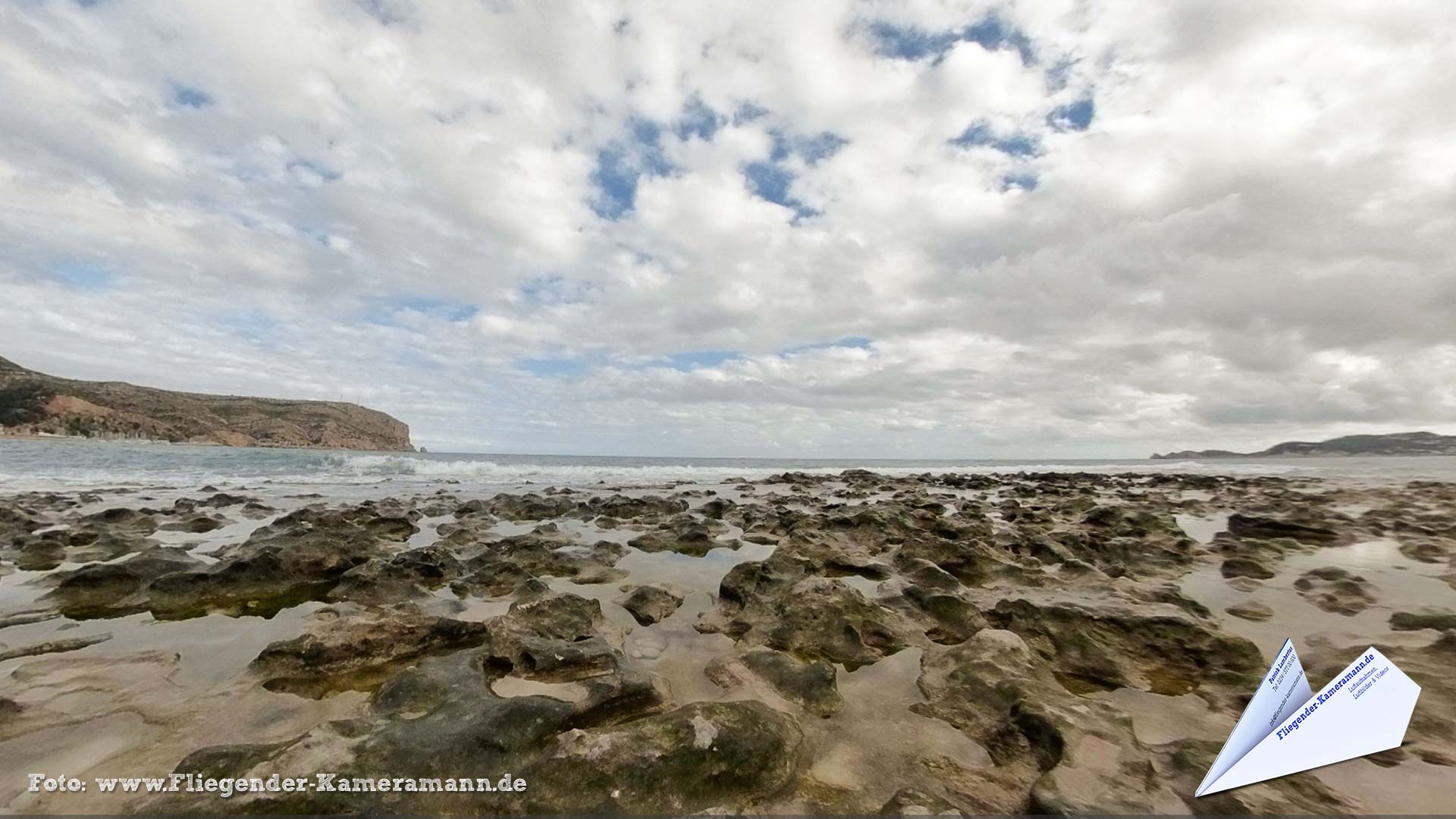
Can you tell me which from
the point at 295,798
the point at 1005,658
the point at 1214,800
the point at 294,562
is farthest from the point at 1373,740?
the point at 294,562

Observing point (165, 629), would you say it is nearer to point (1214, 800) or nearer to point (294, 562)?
point (294, 562)

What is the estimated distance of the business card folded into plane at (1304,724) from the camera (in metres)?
2.76

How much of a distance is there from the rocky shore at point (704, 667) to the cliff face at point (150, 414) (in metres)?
105

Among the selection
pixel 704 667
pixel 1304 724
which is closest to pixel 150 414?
pixel 704 667

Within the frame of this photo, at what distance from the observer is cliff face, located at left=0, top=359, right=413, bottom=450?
79688 mm

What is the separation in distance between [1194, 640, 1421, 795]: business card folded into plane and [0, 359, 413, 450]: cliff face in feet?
385

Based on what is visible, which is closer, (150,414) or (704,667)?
(704,667)

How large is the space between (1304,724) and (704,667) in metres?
3.86

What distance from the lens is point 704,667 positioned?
4859mm

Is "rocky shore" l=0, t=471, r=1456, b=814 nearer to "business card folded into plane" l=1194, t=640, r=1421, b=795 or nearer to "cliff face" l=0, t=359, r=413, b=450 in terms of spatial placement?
"business card folded into plane" l=1194, t=640, r=1421, b=795

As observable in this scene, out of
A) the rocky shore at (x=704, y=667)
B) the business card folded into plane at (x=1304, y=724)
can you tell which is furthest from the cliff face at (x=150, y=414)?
the business card folded into plane at (x=1304, y=724)

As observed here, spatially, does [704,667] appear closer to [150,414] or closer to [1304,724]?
[1304,724]

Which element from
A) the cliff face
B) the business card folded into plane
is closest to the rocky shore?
the business card folded into plane

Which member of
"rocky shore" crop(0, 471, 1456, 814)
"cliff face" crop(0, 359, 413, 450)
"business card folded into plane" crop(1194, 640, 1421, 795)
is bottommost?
"rocky shore" crop(0, 471, 1456, 814)
